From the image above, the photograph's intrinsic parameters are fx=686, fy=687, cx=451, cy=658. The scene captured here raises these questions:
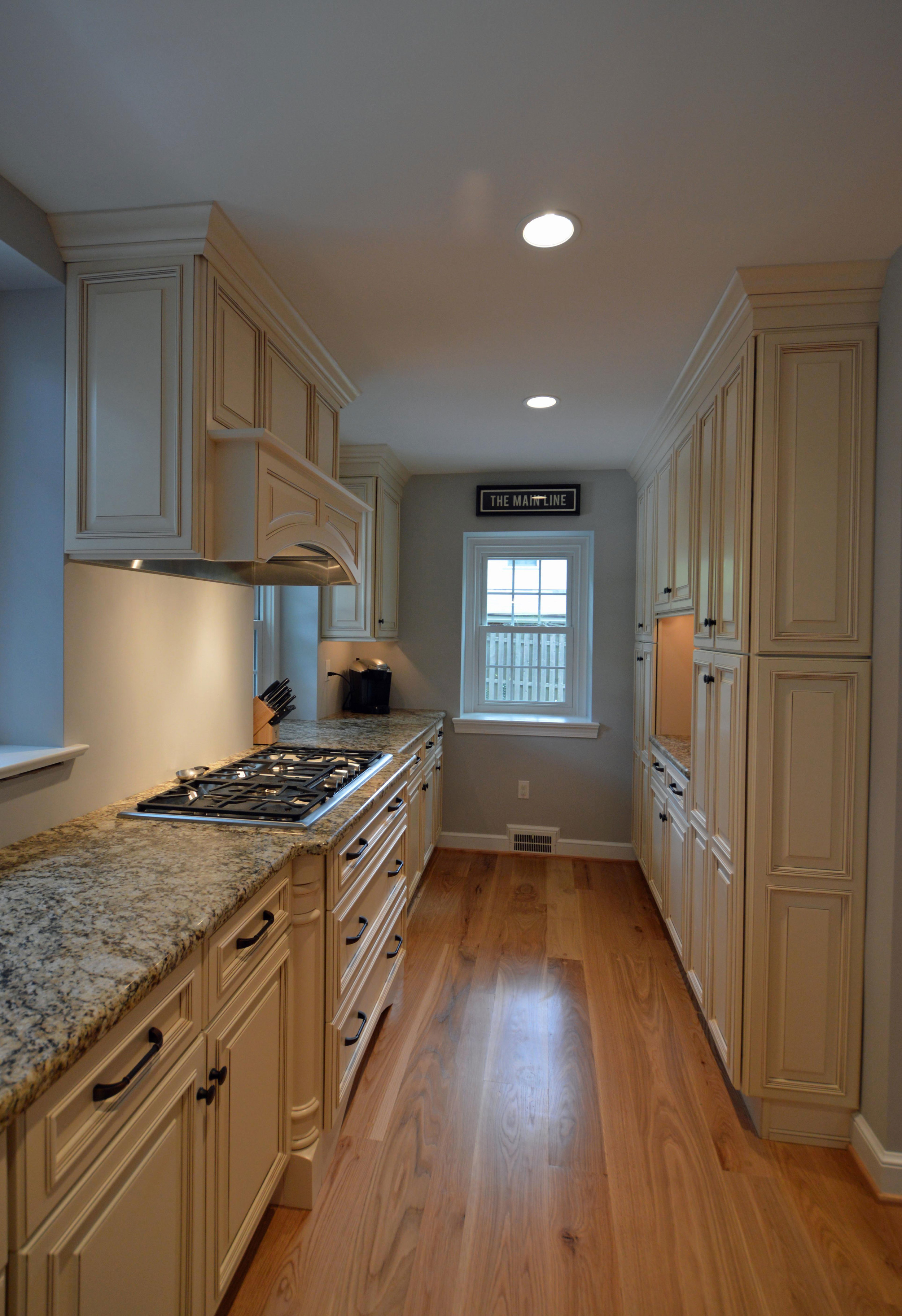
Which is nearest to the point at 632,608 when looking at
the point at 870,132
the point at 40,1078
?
the point at 870,132

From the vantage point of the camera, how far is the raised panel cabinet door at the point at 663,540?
3145 mm

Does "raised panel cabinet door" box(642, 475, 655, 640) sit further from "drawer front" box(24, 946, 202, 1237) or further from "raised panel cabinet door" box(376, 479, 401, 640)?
"drawer front" box(24, 946, 202, 1237)

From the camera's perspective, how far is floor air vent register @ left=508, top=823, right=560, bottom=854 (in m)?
4.39

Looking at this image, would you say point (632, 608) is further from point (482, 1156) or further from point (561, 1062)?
point (482, 1156)

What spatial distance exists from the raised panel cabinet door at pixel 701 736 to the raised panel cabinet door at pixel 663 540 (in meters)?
0.66

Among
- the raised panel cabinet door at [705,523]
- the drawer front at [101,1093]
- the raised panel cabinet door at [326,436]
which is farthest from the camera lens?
the raised panel cabinet door at [326,436]

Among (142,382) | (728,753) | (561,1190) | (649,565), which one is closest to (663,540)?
(649,565)

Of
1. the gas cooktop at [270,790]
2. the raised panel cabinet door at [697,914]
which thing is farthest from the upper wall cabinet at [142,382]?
the raised panel cabinet door at [697,914]

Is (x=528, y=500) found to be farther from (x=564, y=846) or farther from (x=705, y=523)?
(x=564, y=846)

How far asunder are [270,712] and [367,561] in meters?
1.25

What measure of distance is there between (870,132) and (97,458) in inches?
72.8

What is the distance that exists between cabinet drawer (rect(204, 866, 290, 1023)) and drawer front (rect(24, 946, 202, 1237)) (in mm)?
50

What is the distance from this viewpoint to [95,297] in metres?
1.72

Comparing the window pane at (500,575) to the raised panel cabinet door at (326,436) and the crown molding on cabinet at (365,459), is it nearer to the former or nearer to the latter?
the crown molding on cabinet at (365,459)
